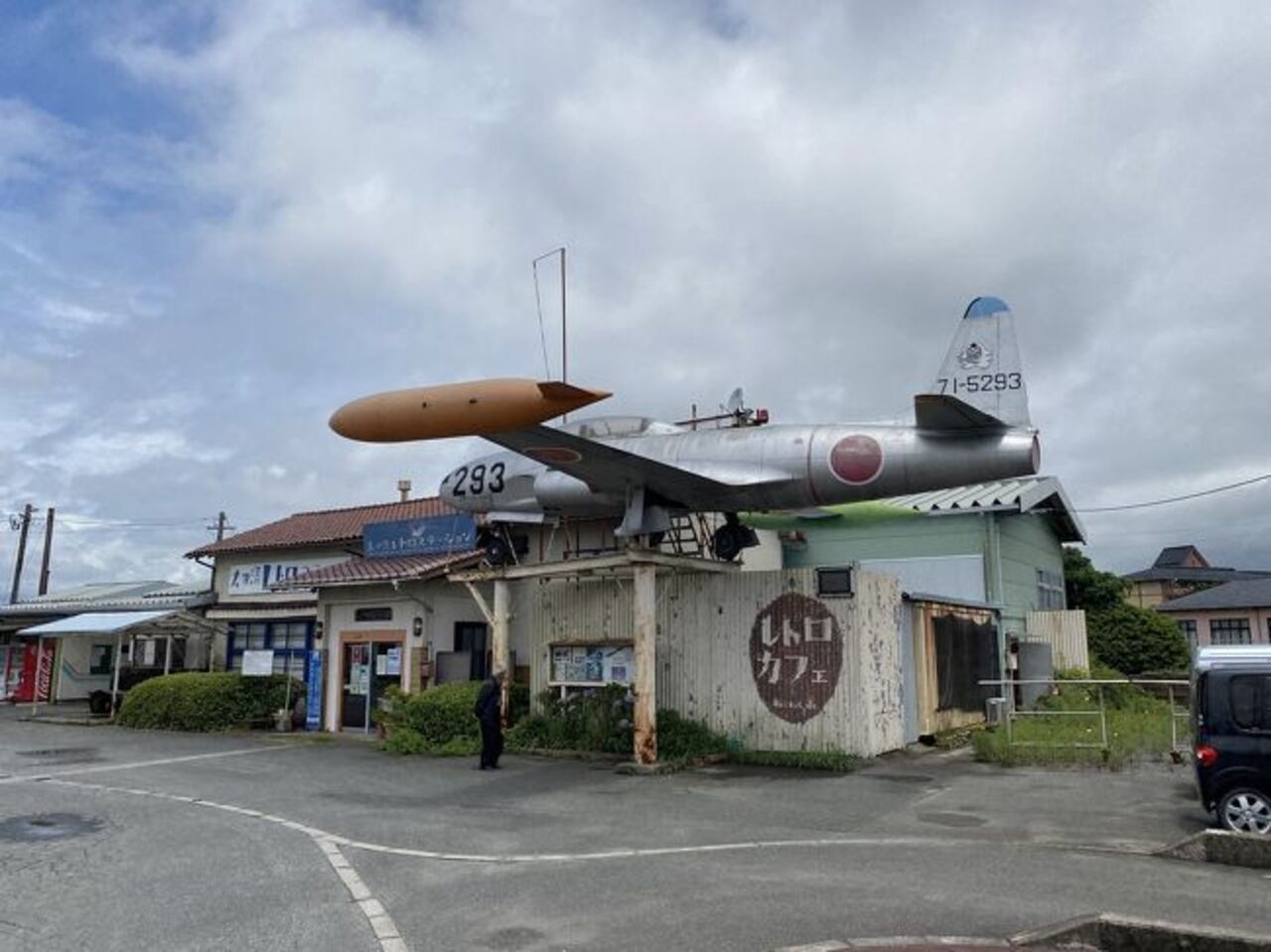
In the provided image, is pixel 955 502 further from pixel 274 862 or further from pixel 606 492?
pixel 274 862

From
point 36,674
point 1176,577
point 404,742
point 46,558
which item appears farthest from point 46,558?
point 1176,577

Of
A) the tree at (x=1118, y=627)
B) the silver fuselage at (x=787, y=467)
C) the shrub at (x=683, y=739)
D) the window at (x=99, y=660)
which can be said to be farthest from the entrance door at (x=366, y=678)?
the tree at (x=1118, y=627)

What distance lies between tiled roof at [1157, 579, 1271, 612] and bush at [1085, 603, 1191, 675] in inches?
779

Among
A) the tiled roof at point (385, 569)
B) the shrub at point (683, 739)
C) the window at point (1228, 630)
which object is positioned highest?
the tiled roof at point (385, 569)

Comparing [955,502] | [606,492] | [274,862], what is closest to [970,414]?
[606,492]

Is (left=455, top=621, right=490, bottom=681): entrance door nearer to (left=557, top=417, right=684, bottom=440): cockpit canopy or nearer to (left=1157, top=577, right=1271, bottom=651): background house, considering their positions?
(left=557, top=417, right=684, bottom=440): cockpit canopy

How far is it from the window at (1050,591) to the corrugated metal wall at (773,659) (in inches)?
479

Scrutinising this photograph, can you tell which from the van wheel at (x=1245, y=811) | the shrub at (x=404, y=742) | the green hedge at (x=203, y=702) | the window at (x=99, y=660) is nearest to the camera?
the van wheel at (x=1245, y=811)

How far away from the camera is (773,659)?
55.5 ft

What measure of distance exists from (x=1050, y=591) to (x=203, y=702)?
77.9 feet

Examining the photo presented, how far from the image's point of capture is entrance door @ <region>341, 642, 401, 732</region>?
2359cm

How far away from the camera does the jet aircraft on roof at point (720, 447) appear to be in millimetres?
10492

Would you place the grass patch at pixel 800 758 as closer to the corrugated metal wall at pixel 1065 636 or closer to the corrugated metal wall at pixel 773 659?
the corrugated metal wall at pixel 773 659

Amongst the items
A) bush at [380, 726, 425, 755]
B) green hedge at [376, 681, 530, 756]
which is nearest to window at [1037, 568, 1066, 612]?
green hedge at [376, 681, 530, 756]
